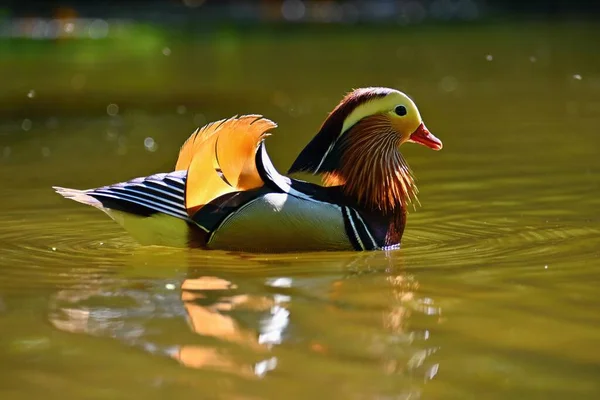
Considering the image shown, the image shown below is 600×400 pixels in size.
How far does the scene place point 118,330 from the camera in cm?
487

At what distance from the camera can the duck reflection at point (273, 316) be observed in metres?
4.45

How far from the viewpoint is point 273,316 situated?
507 centimetres

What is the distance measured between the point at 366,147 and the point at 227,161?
2.82 ft

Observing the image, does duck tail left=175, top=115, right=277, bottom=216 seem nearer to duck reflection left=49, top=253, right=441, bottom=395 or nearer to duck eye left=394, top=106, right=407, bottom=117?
duck reflection left=49, top=253, right=441, bottom=395

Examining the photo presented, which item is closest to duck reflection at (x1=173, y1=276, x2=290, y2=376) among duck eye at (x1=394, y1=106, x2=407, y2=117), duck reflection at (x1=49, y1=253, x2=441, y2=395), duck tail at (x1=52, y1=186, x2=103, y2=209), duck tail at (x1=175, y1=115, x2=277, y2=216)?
duck reflection at (x1=49, y1=253, x2=441, y2=395)

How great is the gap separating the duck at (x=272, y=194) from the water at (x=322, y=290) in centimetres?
15

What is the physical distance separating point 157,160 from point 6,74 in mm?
9123

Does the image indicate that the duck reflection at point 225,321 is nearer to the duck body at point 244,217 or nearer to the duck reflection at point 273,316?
the duck reflection at point 273,316

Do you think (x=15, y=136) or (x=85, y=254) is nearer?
(x=85, y=254)

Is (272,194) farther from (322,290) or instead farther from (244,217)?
(322,290)

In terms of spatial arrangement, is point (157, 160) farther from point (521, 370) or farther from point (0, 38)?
point (0, 38)

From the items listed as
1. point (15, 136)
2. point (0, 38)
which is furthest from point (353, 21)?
point (15, 136)

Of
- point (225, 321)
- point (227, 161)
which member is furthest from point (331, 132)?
point (225, 321)

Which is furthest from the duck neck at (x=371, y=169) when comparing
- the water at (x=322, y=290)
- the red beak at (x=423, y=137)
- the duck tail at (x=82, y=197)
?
the duck tail at (x=82, y=197)
